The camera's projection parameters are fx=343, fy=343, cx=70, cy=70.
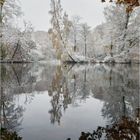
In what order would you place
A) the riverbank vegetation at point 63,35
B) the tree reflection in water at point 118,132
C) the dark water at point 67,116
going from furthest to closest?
the riverbank vegetation at point 63,35
the dark water at point 67,116
the tree reflection in water at point 118,132

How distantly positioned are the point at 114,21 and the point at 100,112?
4202 cm

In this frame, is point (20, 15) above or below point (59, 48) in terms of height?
above

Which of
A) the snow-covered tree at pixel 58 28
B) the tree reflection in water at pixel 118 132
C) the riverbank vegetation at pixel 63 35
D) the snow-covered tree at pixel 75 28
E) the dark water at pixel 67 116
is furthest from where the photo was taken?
the snow-covered tree at pixel 75 28

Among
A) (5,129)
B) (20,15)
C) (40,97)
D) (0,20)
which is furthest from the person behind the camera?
(20,15)

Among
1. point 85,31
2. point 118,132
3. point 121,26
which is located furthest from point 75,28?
point 118,132

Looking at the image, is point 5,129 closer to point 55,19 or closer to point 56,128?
point 56,128

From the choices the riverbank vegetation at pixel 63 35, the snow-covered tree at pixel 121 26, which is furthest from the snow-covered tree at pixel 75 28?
the snow-covered tree at pixel 121 26

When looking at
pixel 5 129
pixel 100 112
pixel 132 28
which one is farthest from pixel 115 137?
pixel 132 28

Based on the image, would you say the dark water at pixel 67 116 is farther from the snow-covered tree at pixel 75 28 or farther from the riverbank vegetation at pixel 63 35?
the snow-covered tree at pixel 75 28

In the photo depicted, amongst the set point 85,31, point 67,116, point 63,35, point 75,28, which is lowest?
point 67,116

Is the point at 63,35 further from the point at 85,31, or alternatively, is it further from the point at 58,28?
the point at 85,31

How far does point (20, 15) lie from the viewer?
4594cm

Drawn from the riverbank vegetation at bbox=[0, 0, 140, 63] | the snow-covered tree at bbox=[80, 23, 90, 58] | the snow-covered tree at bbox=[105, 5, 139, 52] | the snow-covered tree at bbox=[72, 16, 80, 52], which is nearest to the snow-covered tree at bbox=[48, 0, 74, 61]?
the riverbank vegetation at bbox=[0, 0, 140, 63]

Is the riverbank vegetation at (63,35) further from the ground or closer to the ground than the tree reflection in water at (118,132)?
further from the ground
